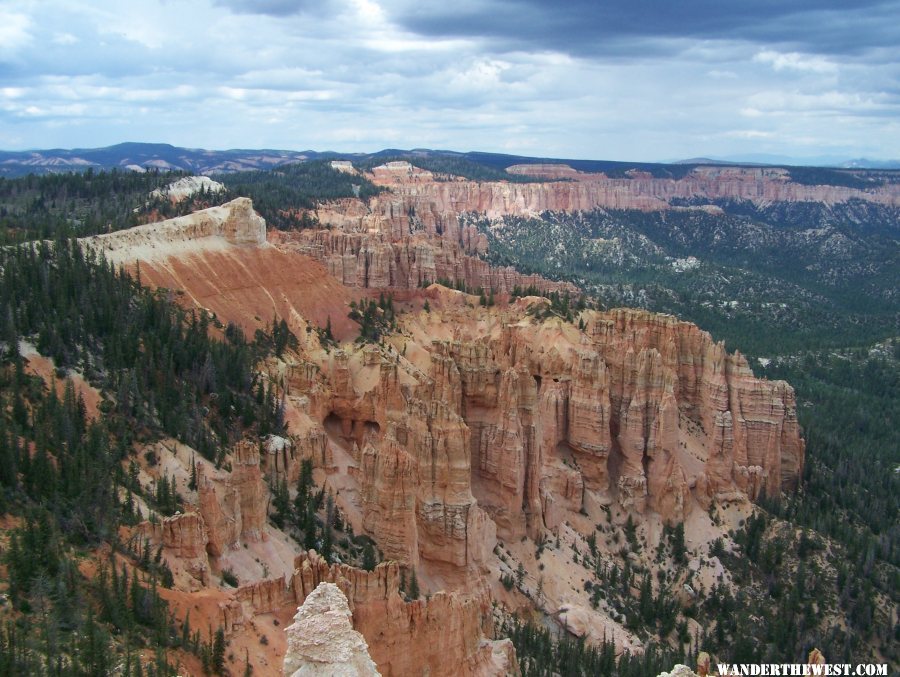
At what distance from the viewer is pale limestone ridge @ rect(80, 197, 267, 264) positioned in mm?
53000

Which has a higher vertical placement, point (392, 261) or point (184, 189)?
point (184, 189)

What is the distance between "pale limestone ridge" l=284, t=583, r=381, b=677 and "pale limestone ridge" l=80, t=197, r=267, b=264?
124 feet

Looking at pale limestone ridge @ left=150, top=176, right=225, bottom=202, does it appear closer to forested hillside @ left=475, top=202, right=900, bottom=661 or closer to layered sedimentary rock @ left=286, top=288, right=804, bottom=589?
layered sedimentary rock @ left=286, top=288, right=804, bottom=589

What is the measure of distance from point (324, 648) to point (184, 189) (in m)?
74.2

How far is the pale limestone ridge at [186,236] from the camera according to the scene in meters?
53.0

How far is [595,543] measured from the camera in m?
49.3

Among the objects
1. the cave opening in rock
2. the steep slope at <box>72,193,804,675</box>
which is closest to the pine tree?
the steep slope at <box>72,193,804,675</box>

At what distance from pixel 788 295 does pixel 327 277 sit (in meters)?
111

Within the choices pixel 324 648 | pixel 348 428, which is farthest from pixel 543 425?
pixel 324 648

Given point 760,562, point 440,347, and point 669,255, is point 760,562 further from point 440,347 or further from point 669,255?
point 669,255

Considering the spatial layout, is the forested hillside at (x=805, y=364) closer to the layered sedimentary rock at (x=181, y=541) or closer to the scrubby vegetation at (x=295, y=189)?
the layered sedimentary rock at (x=181, y=541)

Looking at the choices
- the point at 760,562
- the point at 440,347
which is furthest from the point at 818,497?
the point at 440,347

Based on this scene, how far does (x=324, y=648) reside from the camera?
1861cm

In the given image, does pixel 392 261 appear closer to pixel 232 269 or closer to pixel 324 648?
pixel 232 269
